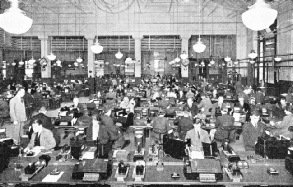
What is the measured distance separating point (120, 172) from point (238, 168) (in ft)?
5.12

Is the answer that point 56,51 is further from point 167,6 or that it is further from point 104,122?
point 104,122

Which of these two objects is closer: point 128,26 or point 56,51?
point 128,26

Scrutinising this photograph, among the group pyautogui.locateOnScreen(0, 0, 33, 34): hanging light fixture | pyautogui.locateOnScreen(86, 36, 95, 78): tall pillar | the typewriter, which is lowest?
the typewriter

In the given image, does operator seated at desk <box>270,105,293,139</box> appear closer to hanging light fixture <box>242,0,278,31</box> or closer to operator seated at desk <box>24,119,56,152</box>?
hanging light fixture <box>242,0,278,31</box>

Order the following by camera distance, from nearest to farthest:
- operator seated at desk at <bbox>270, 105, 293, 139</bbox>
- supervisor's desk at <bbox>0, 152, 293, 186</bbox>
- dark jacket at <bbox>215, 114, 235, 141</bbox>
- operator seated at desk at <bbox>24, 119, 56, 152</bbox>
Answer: supervisor's desk at <bbox>0, 152, 293, 186</bbox> → operator seated at desk at <bbox>24, 119, 56, 152</bbox> → operator seated at desk at <bbox>270, 105, 293, 139</bbox> → dark jacket at <bbox>215, 114, 235, 141</bbox>

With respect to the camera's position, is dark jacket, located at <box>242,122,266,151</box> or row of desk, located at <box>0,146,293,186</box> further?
dark jacket, located at <box>242,122,266,151</box>

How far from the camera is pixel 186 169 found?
4258 millimetres

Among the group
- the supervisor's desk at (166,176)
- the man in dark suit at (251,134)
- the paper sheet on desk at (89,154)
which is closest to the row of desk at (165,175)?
the supervisor's desk at (166,176)

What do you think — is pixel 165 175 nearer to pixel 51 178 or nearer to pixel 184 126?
pixel 51 178

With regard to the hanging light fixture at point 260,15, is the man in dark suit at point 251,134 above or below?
below

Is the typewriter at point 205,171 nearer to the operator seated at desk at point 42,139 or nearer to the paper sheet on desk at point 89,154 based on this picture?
the paper sheet on desk at point 89,154

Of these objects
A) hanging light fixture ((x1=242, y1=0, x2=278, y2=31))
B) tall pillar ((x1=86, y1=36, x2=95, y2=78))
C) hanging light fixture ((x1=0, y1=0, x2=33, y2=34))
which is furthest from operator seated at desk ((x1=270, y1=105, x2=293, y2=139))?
tall pillar ((x1=86, y1=36, x2=95, y2=78))

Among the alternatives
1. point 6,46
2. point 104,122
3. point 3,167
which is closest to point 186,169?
point 3,167

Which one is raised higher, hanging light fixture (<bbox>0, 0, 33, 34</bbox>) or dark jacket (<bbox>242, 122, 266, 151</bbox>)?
hanging light fixture (<bbox>0, 0, 33, 34</bbox>)
